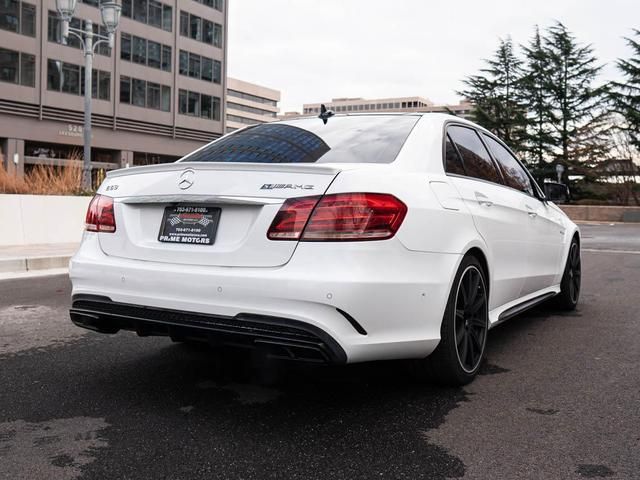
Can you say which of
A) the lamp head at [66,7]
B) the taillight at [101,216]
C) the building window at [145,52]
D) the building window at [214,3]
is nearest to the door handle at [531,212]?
the taillight at [101,216]

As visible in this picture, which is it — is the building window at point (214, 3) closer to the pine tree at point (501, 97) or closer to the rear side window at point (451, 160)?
the pine tree at point (501, 97)

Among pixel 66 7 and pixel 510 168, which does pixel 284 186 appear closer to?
pixel 510 168

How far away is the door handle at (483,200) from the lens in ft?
13.3

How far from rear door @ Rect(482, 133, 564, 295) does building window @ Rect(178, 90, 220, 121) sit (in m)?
50.4

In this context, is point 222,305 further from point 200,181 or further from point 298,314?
point 200,181

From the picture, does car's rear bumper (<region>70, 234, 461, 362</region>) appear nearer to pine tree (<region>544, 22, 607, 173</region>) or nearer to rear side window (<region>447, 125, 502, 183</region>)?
rear side window (<region>447, 125, 502, 183</region>)

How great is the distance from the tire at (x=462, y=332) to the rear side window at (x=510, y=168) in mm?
1265

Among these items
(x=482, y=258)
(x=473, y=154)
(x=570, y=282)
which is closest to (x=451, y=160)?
(x=473, y=154)

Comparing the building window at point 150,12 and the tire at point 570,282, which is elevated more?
the building window at point 150,12

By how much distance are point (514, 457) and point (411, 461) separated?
0.44 meters

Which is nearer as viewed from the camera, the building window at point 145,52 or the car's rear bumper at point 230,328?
the car's rear bumper at point 230,328

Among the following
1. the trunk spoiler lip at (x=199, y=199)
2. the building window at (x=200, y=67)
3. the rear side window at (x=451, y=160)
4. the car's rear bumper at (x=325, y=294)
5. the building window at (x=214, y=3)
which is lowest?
the car's rear bumper at (x=325, y=294)

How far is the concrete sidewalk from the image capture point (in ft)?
31.2

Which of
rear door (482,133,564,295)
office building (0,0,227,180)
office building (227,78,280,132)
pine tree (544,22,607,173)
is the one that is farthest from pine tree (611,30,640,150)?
office building (227,78,280,132)
